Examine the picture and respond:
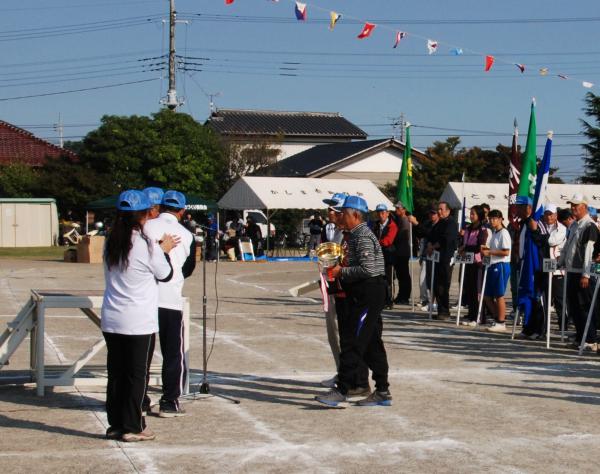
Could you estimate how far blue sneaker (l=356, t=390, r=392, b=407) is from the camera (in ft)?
29.3

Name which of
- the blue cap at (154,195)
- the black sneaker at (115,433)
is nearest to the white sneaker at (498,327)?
the blue cap at (154,195)

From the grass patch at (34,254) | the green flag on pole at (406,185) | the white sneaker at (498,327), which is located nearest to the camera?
the white sneaker at (498,327)

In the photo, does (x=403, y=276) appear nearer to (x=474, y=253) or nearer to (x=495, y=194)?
(x=474, y=253)

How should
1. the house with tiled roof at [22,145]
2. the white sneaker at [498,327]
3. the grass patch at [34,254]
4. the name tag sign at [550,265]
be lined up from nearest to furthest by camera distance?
the name tag sign at [550,265] → the white sneaker at [498,327] → the grass patch at [34,254] → the house with tiled roof at [22,145]

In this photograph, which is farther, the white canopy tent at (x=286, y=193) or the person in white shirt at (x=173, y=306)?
the white canopy tent at (x=286, y=193)

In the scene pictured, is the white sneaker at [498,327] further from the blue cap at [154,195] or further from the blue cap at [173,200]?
the blue cap at [154,195]

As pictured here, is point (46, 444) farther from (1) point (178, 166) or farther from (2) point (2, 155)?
(2) point (2, 155)

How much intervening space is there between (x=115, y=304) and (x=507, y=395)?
408cm

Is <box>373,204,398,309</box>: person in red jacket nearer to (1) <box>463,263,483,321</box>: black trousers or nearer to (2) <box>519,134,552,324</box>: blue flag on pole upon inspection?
(1) <box>463,263,483,321</box>: black trousers

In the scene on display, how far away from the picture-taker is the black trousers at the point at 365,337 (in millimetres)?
8836

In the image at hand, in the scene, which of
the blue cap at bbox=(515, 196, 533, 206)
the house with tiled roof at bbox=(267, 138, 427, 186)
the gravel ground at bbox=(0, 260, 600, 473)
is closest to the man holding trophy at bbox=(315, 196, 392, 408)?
the gravel ground at bbox=(0, 260, 600, 473)

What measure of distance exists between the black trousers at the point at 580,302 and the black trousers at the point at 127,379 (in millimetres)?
7370

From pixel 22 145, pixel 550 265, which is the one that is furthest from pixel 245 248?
pixel 22 145

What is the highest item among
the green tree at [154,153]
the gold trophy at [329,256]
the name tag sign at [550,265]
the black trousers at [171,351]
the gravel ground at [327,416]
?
the green tree at [154,153]
